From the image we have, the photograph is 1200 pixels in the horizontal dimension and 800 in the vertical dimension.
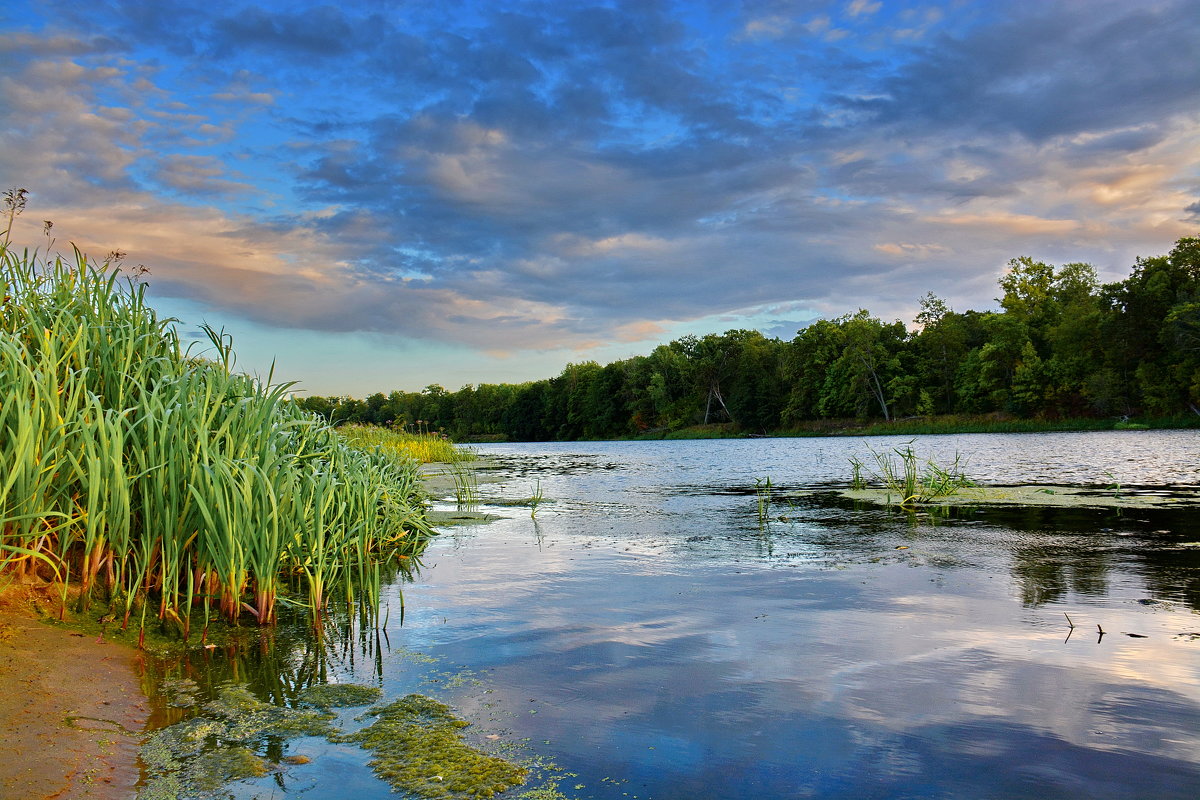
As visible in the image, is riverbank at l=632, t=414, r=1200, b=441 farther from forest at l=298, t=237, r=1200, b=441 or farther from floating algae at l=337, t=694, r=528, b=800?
floating algae at l=337, t=694, r=528, b=800

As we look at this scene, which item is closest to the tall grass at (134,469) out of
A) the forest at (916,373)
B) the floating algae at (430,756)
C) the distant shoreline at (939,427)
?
the floating algae at (430,756)

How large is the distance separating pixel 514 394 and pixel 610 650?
133004mm

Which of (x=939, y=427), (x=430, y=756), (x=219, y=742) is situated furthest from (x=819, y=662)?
(x=939, y=427)

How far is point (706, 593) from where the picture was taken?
6973 millimetres

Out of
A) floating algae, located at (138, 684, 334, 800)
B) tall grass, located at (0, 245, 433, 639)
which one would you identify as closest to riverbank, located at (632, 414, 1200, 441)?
tall grass, located at (0, 245, 433, 639)

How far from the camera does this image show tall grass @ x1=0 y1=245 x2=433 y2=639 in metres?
4.18

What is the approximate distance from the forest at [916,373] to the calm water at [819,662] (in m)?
24.0

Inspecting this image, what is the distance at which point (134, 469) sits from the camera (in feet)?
15.8

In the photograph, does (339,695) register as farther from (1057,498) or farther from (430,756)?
(1057,498)

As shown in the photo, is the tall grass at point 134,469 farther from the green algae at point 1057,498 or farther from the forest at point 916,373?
the forest at point 916,373

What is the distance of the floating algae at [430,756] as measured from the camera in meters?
3.13

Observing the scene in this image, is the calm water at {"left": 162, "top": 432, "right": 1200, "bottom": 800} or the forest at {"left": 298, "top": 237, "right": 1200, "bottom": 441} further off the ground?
the forest at {"left": 298, "top": 237, "right": 1200, "bottom": 441}

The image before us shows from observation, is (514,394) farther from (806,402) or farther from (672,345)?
(806,402)

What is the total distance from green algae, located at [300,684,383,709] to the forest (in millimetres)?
26384
